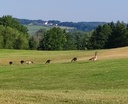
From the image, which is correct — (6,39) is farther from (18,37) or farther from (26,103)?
(26,103)

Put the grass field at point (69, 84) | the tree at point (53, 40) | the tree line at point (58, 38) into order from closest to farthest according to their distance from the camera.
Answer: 1. the grass field at point (69, 84)
2. the tree line at point (58, 38)
3. the tree at point (53, 40)

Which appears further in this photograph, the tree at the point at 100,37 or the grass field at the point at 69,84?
the tree at the point at 100,37

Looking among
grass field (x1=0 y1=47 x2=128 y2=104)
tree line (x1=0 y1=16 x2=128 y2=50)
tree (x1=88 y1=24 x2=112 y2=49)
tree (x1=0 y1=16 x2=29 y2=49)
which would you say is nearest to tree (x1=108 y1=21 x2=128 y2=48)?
tree line (x1=0 y1=16 x2=128 y2=50)

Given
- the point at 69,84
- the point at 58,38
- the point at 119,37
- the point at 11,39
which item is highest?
the point at 69,84

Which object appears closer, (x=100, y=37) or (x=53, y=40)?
(x=100, y=37)

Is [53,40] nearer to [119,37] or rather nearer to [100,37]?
[100,37]

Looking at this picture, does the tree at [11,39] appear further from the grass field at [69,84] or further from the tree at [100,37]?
the grass field at [69,84]

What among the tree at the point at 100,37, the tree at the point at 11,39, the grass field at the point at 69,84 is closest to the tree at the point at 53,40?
the tree at the point at 11,39

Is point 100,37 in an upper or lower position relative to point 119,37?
lower

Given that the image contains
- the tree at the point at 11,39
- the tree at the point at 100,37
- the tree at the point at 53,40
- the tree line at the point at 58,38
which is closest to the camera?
the tree line at the point at 58,38

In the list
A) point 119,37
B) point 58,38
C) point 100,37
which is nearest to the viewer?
point 119,37

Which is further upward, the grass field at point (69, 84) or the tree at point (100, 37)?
the grass field at point (69, 84)

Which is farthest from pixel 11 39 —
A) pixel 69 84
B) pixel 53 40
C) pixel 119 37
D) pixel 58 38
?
pixel 69 84

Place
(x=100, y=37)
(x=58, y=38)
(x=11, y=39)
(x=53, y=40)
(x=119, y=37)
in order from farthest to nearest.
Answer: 1. (x=58, y=38)
2. (x=53, y=40)
3. (x=11, y=39)
4. (x=100, y=37)
5. (x=119, y=37)
